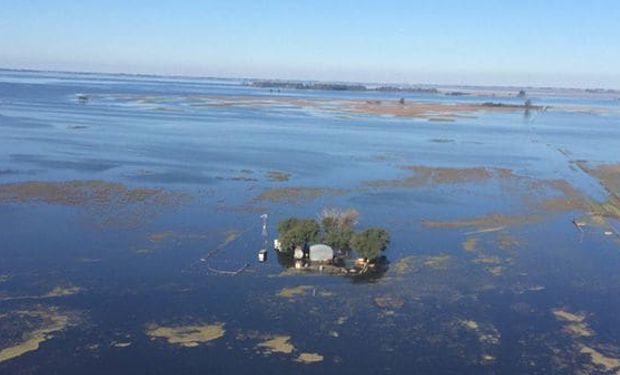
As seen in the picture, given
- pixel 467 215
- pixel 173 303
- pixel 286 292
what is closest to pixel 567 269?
pixel 467 215

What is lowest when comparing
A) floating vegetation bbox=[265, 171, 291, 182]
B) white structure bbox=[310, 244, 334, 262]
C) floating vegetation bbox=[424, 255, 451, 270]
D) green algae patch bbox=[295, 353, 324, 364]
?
green algae patch bbox=[295, 353, 324, 364]

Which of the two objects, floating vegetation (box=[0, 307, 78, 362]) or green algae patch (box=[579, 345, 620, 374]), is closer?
floating vegetation (box=[0, 307, 78, 362])

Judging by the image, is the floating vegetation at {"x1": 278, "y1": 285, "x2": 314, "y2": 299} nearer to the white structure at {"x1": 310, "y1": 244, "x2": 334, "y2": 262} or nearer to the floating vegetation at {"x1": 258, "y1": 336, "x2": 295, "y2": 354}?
the white structure at {"x1": 310, "y1": 244, "x2": 334, "y2": 262}

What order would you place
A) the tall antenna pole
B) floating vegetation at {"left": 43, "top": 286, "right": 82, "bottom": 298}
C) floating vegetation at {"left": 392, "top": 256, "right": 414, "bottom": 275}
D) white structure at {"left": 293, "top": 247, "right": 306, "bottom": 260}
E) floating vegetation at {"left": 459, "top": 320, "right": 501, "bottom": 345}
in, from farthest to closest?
the tall antenna pole
white structure at {"left": 293, "top": 247, "right": 306, "bottom": 260}
floating vegetation at {"left": 392, "top": 256, "right": 414, "bottom": 275}
floating vegetation at {"left": 43, "top": 286, "right": 82, "bottom": 298}
floating vegetation at {"left": 459, "top": 320, "right": 501, "bottom": 345}

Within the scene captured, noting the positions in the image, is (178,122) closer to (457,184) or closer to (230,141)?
(230,141)

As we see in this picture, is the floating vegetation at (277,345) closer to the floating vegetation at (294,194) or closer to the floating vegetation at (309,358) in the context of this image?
the floating vegetation at (309,358)

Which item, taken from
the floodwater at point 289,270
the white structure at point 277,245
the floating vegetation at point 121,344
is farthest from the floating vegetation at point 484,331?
the floating vegetation at point 121,344

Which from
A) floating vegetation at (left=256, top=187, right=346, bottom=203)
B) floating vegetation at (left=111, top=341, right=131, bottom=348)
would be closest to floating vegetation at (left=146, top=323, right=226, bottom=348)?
floating vegetation at (left=111, top=341, right=131, bottom=348)
